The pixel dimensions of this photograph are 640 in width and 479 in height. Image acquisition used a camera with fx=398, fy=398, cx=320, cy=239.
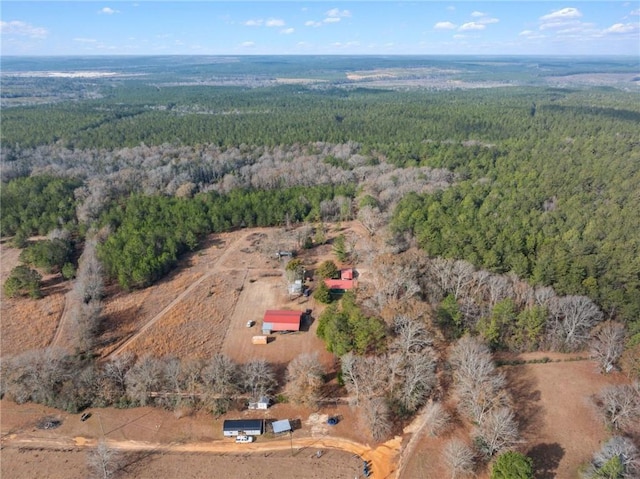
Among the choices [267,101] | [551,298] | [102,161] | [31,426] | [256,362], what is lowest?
[31,426]

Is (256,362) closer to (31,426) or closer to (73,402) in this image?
(73,402)

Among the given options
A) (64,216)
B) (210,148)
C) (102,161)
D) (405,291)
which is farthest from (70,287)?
(210,148)

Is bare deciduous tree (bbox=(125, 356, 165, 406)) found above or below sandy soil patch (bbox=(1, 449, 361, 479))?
above

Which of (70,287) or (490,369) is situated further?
(70,287)

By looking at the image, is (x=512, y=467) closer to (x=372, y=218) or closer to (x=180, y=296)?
(x=180, y=296)

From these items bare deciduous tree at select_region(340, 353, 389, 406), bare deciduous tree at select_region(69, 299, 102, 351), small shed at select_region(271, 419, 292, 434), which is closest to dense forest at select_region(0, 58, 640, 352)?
bare deciduous tree at select_region(69, 299, 102, 351)

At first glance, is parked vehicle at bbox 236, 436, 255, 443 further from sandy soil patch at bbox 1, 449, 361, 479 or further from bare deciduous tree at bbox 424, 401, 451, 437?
bare deciduous tree at bbox 424, 401, 451, 437
